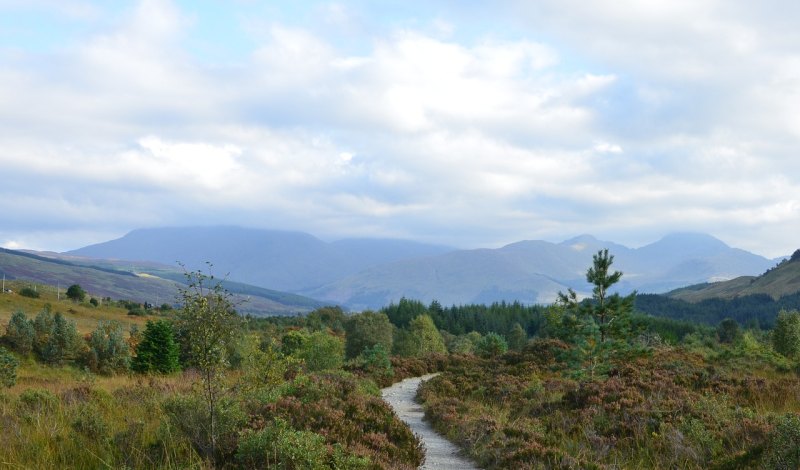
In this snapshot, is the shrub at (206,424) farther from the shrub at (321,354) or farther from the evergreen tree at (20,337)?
the evergreen tree at (20,337)

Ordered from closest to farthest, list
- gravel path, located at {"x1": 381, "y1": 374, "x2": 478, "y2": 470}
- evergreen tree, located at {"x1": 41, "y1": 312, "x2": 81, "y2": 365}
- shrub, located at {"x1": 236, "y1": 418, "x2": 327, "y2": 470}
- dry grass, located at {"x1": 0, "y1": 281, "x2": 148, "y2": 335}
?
shrub, located at {"x1": 236, "y1": 418, "x2": 327, "y2": 470}, gravel path, located at {"x1": 381, "y1": 374, "x2": 478, "y2": 470}, evergreen tree, located at {"x1": 41, "y1": 312, "x2": 81, "y2": 365}, dry grass, located at {"x1": 0, "y1": 281, "x2": 148, "y2": 335}

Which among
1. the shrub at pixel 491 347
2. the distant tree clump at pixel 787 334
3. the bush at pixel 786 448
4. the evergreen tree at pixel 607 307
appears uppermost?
the evergreen tree at pixel 607 307

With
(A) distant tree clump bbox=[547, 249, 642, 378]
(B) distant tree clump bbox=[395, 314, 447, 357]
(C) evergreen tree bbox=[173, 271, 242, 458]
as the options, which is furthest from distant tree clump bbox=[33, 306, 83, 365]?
(C) evergreen tree bbox=[173, 271, 242, 458]

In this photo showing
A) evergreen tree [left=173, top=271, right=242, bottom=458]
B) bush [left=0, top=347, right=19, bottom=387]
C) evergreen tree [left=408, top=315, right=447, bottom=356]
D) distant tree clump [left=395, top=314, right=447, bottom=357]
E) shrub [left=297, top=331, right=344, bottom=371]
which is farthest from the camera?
evergreen tree [left=408, top=315, right=447, bottom=356]

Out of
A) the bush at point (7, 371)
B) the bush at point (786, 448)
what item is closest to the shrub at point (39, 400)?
the bush at point (786, 448)

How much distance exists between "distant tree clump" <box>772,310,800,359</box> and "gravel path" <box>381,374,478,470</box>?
29127 mm

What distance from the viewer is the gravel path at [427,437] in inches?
474

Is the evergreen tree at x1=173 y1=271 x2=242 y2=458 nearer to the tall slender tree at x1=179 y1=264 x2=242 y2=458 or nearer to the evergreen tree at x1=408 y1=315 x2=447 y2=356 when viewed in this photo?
the tall slender tree at x1=179 y1=264 x2=242 y2=458

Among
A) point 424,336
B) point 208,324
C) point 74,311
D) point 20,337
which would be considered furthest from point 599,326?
point 74,311

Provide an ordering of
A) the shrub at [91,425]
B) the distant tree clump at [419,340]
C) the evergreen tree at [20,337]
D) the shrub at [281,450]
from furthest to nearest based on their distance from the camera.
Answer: the distant tree clump at [419,340] < the evergreen tree at [20,337] < the shrub at [91,425] < the shrub at [281,450]

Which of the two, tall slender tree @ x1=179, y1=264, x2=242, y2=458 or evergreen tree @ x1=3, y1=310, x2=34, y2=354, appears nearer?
tall slender tree @ x1=179, y1=264, x2=242, y2=458

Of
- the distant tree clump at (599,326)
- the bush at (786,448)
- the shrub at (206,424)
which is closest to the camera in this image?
the bush at (786,448)

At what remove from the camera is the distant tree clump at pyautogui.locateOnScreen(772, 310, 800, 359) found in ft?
127

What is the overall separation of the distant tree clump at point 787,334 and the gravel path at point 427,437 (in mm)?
29127
